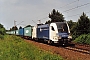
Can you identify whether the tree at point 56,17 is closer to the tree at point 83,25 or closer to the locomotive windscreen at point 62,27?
the tree at point 83,25

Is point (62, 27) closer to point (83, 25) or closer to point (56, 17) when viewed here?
point (83, 25)

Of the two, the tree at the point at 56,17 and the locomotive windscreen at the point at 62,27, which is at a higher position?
the tree at the point at 56,17

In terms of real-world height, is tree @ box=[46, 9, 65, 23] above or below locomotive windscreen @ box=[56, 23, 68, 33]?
above

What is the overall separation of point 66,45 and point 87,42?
816 cm

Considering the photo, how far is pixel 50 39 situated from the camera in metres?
26.1

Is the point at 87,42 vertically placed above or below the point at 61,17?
below

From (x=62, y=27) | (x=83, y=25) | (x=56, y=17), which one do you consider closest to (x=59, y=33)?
(x=62, y=27)

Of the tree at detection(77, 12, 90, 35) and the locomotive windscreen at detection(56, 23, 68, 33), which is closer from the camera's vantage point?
the locomotive windscreen at detection(56, 23, 68, 33)

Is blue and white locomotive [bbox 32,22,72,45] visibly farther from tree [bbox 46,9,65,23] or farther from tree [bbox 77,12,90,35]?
tree [bbox 46,9,65,23]

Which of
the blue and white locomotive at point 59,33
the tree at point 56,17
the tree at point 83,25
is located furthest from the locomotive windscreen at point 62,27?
the tree at point 56,17

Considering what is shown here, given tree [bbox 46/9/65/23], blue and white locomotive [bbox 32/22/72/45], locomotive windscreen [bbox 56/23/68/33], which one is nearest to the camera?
blue and white locomotive [bbox 32/22/72/45]

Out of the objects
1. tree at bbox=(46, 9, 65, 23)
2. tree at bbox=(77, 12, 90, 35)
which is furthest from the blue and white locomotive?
tree at bbox=(46, 9, 65, 23)

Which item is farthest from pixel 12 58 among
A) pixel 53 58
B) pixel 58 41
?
pixel 58 41

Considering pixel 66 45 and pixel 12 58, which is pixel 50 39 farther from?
pixel 12 58
